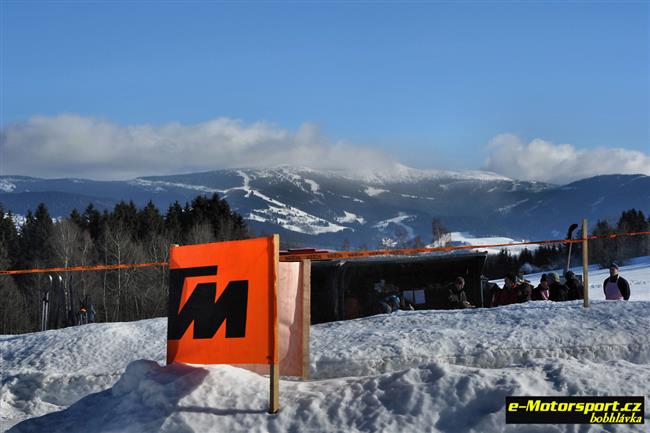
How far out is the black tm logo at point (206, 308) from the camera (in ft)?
28.4

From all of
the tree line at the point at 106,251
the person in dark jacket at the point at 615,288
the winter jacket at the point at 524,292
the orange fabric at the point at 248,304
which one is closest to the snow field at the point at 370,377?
the orange fabric at the point at 248,304

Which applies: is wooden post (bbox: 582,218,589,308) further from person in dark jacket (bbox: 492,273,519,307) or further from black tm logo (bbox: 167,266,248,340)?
black tm logo (bbox: 167,266,248,340)

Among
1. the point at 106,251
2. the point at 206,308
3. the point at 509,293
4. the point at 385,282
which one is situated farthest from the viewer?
the point at 106,251

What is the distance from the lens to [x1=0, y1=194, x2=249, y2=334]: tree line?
6525 cm

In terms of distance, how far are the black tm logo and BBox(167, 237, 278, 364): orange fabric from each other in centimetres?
5

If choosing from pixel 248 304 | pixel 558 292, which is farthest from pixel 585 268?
pixel 248 304

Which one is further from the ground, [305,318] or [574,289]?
[305,318]

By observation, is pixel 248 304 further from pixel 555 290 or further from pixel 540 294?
pixel 540 294

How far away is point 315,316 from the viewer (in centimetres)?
2264

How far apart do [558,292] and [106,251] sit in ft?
199

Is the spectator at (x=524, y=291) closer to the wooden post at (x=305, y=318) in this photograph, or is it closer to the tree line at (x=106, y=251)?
the wooden post at (x=305, y=318)

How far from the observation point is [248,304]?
28.2ft

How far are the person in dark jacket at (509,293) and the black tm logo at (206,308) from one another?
32.3 feet

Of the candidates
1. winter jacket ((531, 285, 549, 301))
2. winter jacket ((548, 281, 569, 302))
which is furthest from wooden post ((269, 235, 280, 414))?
winter jacket ((531, 285, 549, 301))
